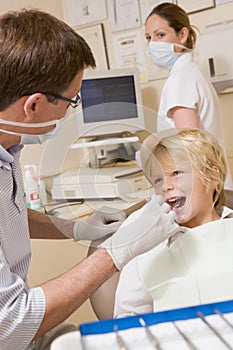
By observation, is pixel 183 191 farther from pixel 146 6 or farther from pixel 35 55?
pixel 146 6

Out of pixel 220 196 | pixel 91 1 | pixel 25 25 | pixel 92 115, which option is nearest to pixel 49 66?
pixel 25 25

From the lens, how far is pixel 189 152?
4.23 feet

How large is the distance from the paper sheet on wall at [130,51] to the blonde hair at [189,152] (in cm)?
161

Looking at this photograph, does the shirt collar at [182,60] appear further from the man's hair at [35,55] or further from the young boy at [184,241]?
the man's hair at [35,55]

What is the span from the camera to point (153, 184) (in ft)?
4.18

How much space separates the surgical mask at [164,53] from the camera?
2.05m

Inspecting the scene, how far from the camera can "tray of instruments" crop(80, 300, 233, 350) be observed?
1.95ft

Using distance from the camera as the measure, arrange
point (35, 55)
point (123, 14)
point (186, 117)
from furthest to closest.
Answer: point (123, 14) < point (186, 117) < point (35, 55)

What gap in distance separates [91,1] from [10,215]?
2.28 meters

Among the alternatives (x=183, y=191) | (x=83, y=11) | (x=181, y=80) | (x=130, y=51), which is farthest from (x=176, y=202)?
(x=83, y=11)

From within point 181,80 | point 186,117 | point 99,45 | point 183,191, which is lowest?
point 183,191

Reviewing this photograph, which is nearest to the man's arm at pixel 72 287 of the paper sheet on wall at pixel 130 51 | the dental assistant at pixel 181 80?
the dental assistant at pixel 181 80

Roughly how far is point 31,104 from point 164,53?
3.97 ft

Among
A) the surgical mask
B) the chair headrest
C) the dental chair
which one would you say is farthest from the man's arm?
the surgical mask
